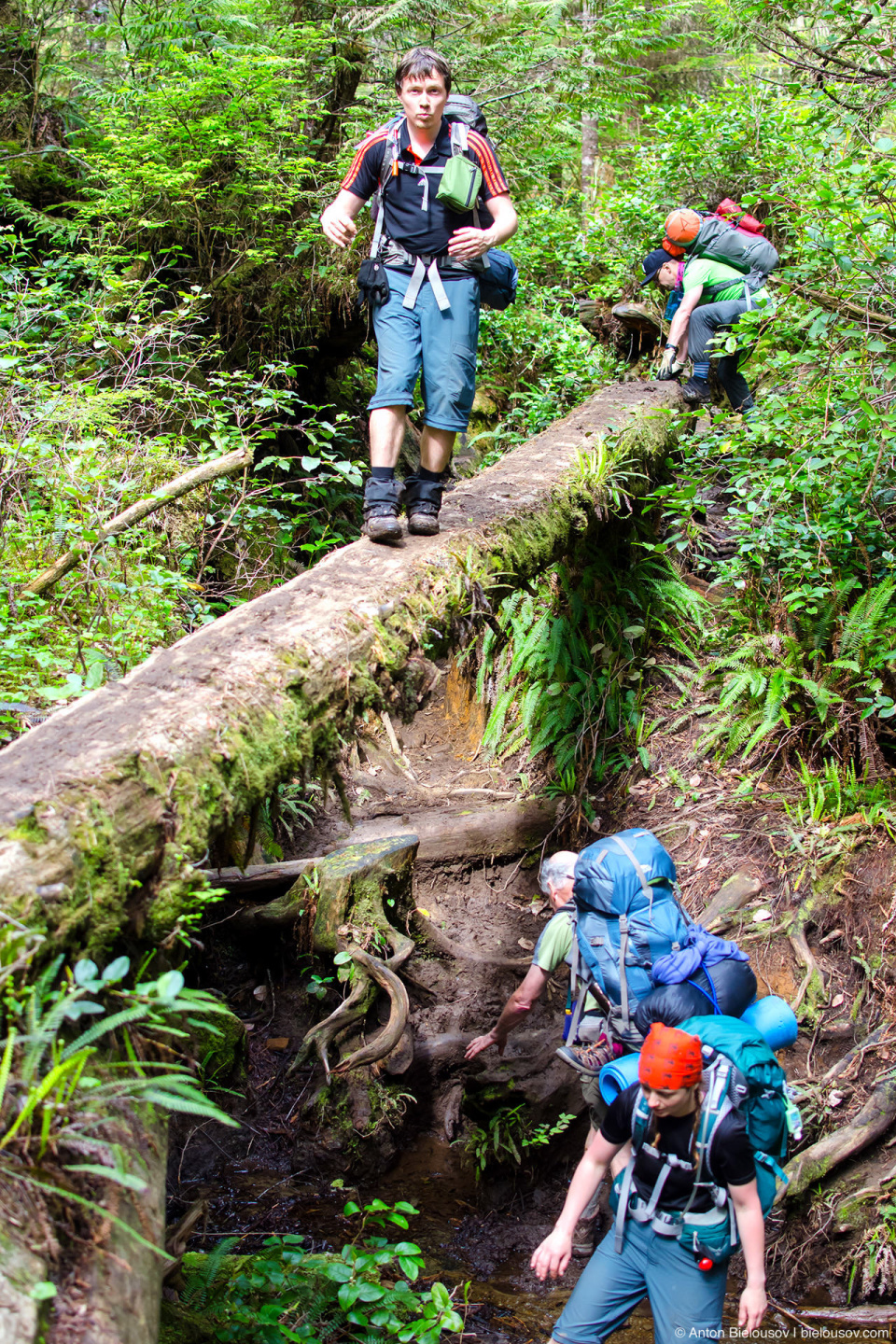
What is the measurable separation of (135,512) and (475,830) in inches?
146

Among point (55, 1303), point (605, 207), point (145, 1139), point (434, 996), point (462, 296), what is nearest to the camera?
point (55, 1303)

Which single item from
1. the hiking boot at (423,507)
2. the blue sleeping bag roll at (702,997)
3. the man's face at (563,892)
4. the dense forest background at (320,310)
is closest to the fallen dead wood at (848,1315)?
the blue sleeping bag roll at (702,997)

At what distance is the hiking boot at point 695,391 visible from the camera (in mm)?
8387

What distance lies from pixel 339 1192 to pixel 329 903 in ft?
5.40

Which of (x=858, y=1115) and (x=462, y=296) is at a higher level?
(x=462, y=296)

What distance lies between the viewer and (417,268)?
465 cm

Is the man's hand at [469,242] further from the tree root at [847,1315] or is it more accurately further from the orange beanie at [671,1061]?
the tree root at [847,1315]

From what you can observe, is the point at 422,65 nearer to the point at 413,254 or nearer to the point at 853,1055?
the point at 413,254

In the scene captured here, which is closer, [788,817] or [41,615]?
[41,615]

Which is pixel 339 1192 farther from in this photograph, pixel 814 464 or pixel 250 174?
pixel 250 174

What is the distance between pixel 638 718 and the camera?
26.3ft

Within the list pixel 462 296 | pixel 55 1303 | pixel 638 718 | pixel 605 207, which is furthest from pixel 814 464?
pixel 605 207

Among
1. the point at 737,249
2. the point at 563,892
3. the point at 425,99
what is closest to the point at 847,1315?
the point at 563,892

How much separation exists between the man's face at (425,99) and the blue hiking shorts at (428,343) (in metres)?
0.69
